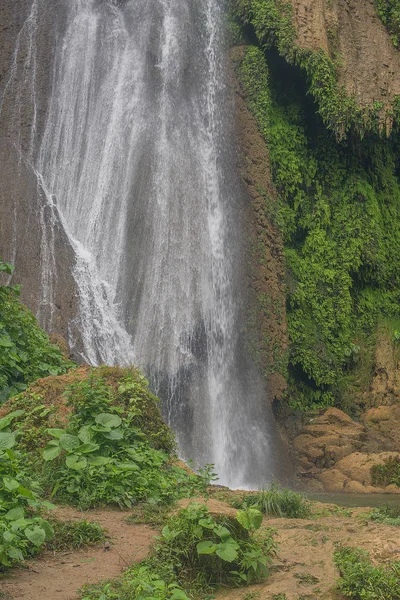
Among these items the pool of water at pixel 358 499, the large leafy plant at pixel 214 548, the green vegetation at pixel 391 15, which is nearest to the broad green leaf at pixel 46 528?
the large leafy plant at pixel 214 548

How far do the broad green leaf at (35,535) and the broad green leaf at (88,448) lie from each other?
1.46 meters

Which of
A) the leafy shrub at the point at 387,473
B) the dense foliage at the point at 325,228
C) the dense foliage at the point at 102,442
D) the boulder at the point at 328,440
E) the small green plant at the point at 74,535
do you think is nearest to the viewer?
the small green plant at the point at 74,535

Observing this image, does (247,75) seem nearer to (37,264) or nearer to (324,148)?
(324,148)

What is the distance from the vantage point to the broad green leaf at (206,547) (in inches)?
194

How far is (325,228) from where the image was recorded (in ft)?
64.5

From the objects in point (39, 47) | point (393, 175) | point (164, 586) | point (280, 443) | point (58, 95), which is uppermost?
point (39, 47)

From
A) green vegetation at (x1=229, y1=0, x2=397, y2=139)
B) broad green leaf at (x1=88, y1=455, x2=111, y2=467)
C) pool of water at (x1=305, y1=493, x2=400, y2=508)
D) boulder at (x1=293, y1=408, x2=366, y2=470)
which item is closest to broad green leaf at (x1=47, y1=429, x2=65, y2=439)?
broad green leaf at (x1=88, y1=455, x2=111, y2=467)

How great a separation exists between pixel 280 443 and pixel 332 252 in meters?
5.60

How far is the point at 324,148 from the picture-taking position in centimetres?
2017

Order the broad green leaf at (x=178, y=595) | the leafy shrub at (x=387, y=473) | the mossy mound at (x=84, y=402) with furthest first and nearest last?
1. the leafy shrub at (x=387, y=473)
2. the mossy mound at (x=84, y=402)
3. the broad green leaf at (x=178, y=595)

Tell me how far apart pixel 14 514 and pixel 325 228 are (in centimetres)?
1582

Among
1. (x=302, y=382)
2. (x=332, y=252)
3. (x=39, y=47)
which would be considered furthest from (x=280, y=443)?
(x=39, y=47)

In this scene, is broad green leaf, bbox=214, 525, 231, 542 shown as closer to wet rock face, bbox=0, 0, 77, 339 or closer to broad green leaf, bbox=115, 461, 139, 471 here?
broad green leaf, bbox=115, 461, 139, 471

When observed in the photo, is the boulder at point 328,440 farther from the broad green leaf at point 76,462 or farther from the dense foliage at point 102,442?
the broad green leaf at point 76,462
